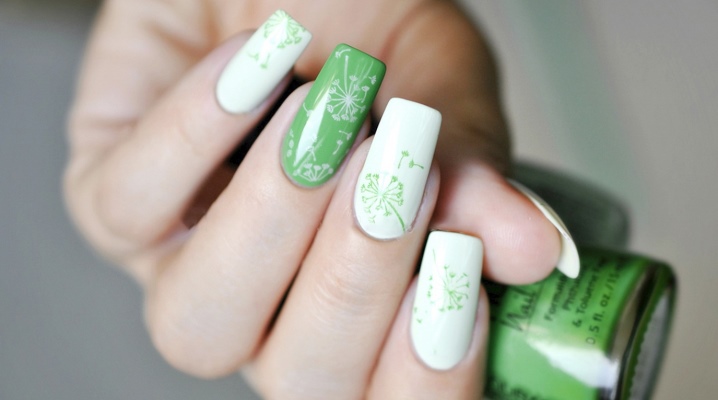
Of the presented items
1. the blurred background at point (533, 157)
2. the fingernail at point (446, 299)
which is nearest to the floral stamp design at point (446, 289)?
the fingernail at point (446, 299)

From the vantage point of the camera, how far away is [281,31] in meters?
0.28

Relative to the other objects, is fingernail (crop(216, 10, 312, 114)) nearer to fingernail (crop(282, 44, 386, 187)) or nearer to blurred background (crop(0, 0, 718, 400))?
fingernail (crop(282, 44, 386, 187))

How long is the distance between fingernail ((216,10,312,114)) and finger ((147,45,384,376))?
0.02 meters

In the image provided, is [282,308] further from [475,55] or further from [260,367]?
[475,55]

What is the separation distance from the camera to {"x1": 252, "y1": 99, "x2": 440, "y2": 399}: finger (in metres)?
0.26

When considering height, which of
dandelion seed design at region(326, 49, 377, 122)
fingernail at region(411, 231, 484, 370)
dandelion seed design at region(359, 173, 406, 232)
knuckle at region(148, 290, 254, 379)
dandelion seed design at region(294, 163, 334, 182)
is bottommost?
knuckle at region(148, 290, 254, 379)

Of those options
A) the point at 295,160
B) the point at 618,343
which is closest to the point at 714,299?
the point at 618,343

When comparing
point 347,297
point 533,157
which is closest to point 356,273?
point 347,297

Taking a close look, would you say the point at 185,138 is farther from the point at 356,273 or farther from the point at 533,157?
the point at 533,157

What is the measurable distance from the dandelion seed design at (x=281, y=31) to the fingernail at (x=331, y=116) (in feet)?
0.11

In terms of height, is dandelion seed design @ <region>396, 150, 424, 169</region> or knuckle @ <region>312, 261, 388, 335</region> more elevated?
dandelion seed design @ <region>396, 150, 424, 169</region>

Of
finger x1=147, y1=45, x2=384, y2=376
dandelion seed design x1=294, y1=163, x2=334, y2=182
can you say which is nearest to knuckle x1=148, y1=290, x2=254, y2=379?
finger x1=147, y1=45, x2=384, y2=376

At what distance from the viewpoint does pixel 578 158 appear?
600 mm

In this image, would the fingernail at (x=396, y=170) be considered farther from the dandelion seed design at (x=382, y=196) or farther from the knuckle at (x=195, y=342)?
the knuckle at (x=195, y=342)
